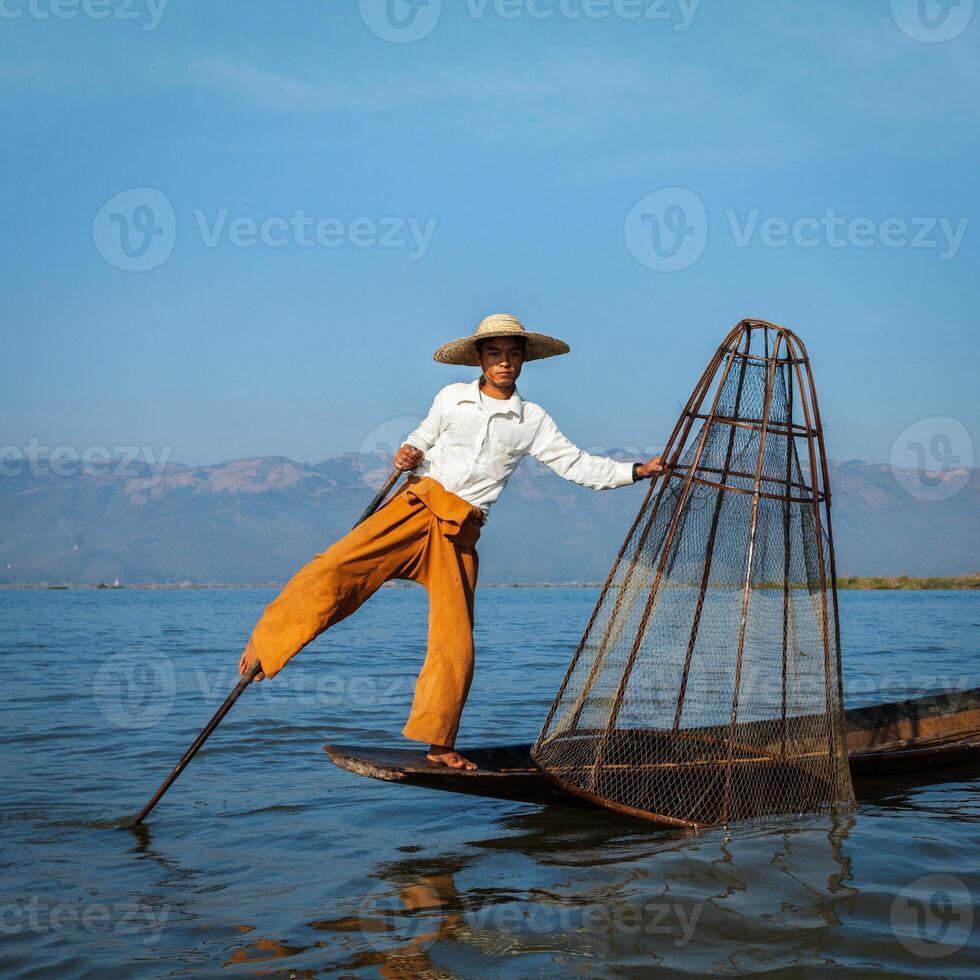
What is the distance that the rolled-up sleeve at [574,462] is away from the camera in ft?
16.5

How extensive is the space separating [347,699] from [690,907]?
21.2 ft

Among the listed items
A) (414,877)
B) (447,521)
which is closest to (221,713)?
(414,877)

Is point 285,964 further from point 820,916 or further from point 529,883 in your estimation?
point 820,916

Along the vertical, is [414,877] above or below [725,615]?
below

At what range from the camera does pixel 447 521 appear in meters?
4.91

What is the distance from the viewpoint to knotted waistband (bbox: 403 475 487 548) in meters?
4.89

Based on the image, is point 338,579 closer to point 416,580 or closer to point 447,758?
point 416,580

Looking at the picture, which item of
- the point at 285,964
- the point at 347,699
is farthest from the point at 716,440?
the point at 347,699

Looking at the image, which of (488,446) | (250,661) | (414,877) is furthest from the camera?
(488,446)

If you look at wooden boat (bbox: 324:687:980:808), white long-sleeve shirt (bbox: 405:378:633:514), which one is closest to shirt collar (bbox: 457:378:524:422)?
white long-sleeve shirt (bbox: 405:378:633:514)

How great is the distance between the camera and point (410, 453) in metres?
4.99

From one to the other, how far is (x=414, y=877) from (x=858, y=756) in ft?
8.37

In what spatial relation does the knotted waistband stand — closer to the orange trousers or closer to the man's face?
the orange trousers

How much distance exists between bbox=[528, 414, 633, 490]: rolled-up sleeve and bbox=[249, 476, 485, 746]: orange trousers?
43cm
